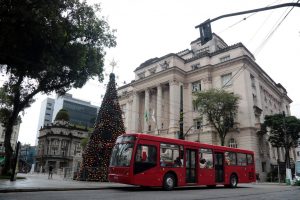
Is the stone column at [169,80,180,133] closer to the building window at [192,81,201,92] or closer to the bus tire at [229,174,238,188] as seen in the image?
the building window at [192,81,201,92]

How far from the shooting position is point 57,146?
231 feet

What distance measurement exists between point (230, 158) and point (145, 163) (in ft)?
24.6

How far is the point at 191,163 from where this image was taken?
1584 centimetres

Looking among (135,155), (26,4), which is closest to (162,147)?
(135,155)

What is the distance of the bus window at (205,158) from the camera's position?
645 inches

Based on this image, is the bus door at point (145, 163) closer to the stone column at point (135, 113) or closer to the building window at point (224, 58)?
the building window at point (224, 58)

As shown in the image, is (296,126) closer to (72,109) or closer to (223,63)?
(223,63)

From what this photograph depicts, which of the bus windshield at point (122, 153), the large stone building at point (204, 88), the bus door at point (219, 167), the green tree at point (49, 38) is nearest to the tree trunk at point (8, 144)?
the green tree at point (49, 38)

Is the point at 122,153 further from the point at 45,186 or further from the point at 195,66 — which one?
the point at 195,66

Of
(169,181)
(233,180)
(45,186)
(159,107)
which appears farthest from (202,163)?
(159,107)

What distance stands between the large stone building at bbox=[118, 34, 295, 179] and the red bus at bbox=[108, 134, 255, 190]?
22081 millimetres

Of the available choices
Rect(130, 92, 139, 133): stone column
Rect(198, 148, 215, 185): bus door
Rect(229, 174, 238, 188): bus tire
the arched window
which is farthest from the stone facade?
Rect(198, 148, 215, 185): bus door

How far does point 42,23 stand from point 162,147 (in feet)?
27.6

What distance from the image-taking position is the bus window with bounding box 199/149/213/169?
16.4 metres
